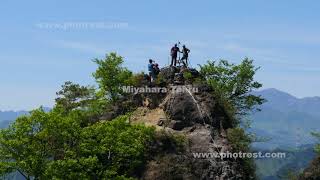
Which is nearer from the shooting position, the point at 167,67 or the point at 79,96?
the point at 167,67

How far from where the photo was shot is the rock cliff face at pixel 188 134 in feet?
151

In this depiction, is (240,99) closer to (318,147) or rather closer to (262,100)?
(262,100)

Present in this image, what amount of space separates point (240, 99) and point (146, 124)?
24.1m

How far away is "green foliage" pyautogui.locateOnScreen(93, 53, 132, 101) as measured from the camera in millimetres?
65125

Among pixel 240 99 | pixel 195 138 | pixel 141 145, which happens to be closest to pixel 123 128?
pixel 141 145

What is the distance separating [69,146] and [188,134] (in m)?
11.8

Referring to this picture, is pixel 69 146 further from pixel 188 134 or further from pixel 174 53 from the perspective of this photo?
pixel 174 53

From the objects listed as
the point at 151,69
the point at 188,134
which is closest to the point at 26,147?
the point at 188,134

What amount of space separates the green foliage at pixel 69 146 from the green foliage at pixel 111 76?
1831cm

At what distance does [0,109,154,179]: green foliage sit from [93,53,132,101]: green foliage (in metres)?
18.3

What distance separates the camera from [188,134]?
164 ft

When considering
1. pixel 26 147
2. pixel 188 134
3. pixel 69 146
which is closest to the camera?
pixel 26 147

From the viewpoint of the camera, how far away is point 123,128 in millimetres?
46062

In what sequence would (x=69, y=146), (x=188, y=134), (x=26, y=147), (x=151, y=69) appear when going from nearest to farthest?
(x=26, y=147), (x=69, y=146), (x=188, y=134), (x=151, y=69)
